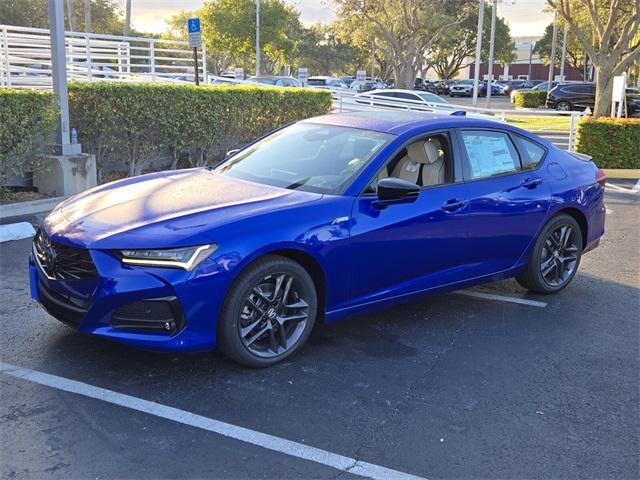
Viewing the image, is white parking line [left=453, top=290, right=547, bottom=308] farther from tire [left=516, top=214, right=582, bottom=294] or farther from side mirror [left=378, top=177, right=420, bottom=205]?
side mirror [left=378, top=177, right=420, bottom=205]

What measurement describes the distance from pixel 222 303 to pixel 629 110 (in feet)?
98.6

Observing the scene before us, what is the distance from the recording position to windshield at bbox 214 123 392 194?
470cm

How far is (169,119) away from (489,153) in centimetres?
669

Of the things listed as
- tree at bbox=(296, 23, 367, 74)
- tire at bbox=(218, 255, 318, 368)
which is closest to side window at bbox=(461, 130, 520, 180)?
tire at bbox=(218, 255, 318, 368)

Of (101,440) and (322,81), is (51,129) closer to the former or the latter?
(101,440)

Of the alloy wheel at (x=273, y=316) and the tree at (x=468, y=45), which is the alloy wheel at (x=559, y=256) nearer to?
the alloy wheel at (x=273, y=316)

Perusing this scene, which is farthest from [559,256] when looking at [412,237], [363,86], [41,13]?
[41,13]

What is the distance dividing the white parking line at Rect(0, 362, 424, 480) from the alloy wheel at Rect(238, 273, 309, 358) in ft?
2.12

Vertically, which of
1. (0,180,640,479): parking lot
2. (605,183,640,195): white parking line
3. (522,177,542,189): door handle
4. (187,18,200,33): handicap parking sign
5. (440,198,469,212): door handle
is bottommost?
(0,180,640,479): parking lot

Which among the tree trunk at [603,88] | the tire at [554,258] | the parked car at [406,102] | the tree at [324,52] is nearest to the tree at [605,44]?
the tree trunk at [603,88]

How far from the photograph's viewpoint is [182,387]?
3.87 m

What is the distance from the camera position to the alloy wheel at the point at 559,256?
19.3 ft

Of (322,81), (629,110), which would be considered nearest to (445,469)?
(629,110)

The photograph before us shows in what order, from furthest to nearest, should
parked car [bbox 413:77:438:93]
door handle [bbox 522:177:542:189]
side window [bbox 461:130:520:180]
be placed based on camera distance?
parked car [bbox 413:77:438:93] → door handle [bbox 522:177:542:189] → side window [bbox 461:130:520:180]
